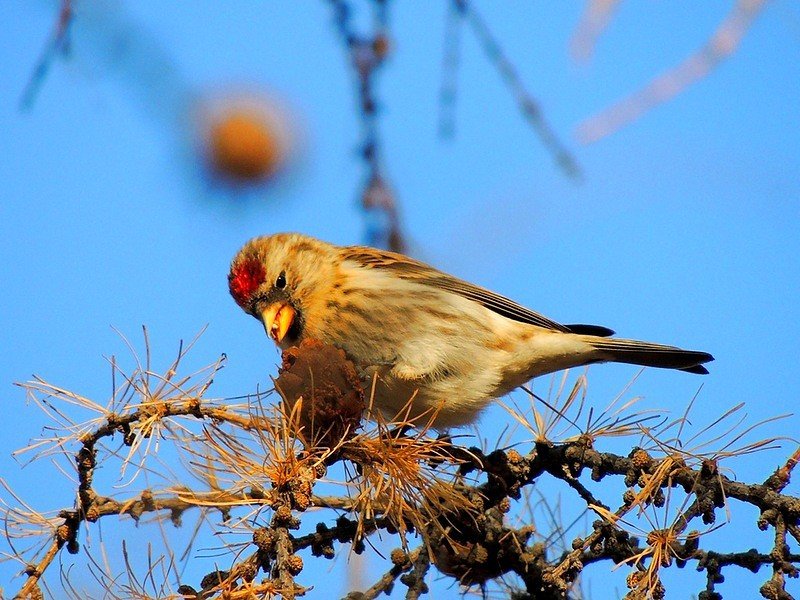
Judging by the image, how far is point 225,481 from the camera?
2551 millimetres

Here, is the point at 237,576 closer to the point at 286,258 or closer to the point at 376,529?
the point at 376,529

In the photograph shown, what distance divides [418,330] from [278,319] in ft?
1.96

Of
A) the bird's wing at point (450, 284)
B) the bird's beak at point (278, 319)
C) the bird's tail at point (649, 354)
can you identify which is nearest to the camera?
the bird's tail at point (649, 354)

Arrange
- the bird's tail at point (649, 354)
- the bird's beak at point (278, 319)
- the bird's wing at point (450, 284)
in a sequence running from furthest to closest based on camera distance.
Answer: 1. the bird's wing at point (450, 284)
2. the bird's beak at point (278, 319)
3. the bird's tail at point (649, 354)

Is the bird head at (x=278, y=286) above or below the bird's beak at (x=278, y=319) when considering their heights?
above

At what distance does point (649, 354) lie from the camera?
407 cm

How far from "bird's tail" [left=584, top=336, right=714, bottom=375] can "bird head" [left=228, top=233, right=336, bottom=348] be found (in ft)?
4.01

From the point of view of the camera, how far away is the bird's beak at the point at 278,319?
13.2 feet

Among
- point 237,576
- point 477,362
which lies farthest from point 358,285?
point 237,576

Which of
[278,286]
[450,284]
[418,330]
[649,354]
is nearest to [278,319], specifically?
[278,286]

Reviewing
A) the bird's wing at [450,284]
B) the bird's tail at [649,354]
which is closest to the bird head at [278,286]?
the bird's wing at [450,284]

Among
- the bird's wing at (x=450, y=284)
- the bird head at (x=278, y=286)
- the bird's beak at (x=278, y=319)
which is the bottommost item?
the bird's beak at (x=278, y=319)

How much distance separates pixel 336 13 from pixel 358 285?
5.20 feet

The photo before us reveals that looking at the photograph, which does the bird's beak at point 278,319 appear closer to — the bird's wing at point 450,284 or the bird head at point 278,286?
the bird head at point 278,286
